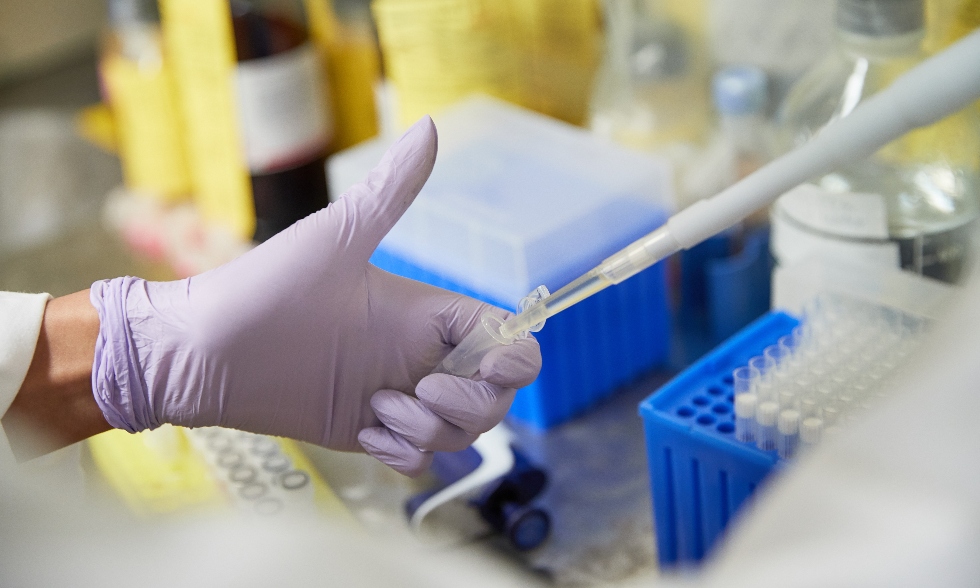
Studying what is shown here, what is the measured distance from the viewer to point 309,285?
2.48 ft

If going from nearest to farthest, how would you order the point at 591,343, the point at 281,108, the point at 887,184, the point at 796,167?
the point at 796,167, the point at 887,184, the point at 591,343, the point at 281,108

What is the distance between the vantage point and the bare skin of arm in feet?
2.48

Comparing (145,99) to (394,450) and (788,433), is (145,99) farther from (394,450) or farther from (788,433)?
(788,433)

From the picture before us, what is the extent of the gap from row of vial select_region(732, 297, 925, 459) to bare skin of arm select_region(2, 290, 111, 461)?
1.67 feet

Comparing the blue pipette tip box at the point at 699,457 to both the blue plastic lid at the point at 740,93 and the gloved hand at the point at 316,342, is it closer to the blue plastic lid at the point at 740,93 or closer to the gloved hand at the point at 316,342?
the gloved hand at the point at 316,342

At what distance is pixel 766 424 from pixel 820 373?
76 millimetres

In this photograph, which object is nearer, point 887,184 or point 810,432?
point 810,432

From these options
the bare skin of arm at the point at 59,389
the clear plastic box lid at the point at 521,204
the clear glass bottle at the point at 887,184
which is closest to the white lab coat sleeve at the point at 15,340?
the bare skin of arm at the point at 59,389

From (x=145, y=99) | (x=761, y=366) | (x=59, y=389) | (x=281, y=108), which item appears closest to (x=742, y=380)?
(x=761, y=366)

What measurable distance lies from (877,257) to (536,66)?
1.87ft

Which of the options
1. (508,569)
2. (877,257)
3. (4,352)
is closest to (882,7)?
(877,257)

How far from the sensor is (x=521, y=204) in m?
1.04

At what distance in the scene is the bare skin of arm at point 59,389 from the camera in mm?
757

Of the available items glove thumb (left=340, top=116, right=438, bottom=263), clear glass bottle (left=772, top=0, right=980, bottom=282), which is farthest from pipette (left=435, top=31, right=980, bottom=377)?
clear glass bottle (left=772, top=0, right=980, bottom=282)
